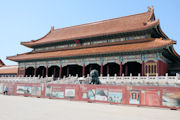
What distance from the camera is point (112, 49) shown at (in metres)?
24.7

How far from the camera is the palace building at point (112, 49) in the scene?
22406 mm

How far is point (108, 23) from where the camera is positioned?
32.4 meters

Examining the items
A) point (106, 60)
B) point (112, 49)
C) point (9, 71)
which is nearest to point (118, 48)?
point (112, 49)

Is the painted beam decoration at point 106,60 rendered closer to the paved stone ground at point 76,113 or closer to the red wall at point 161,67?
the red wall at point 161,67

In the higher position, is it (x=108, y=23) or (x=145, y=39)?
(x=108, y=23)

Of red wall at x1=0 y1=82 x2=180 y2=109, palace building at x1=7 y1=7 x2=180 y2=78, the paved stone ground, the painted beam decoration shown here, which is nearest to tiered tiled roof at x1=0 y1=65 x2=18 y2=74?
palace building at x1=7 y1=7 x2=180 y2=78

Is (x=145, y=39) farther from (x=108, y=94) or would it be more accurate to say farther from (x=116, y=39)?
(x=108, y=94)

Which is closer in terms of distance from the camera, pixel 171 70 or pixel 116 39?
pixel 171 70

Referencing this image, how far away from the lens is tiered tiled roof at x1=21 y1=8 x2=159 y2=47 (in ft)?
86.3

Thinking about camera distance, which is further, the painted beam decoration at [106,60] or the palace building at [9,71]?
the palace building at [9,71]

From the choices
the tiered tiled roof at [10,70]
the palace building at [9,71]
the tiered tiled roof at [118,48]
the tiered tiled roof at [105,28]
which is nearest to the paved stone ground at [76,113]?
the tiered tiled roof at [118,48]

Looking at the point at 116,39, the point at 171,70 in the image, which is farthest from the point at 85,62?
the point at 171,70

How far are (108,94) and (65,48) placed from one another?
16.8m

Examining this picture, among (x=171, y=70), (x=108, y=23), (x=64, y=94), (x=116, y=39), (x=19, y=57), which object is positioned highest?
(x=108, y=23)
